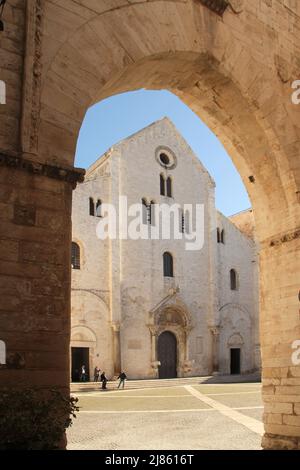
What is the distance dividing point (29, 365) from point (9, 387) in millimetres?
311

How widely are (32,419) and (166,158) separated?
1263 inches

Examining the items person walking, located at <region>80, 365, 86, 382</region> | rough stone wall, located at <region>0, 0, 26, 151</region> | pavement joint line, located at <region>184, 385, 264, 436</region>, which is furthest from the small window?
rough stone wall, located at <region>0, 0, 26, 151</region>

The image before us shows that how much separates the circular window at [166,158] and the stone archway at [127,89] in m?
25.9

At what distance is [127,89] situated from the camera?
356 inches

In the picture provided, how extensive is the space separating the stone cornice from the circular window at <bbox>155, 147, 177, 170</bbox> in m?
29.7

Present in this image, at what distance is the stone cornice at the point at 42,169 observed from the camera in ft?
20.1

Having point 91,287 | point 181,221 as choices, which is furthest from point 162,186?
point 91,287

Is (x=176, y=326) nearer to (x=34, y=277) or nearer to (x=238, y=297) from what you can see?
(x=238, y=297)

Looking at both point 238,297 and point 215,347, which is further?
point 238,297

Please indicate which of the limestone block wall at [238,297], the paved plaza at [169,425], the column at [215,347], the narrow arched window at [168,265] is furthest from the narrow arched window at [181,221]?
the paved plaza at [169,425]

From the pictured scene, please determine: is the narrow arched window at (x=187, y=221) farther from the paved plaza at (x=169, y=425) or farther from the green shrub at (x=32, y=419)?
the green shrub at (x=32, y=419)

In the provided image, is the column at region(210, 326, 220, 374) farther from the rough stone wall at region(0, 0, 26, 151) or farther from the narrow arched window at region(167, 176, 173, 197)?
the rough stone wall at region(0, 0, 26, 151)

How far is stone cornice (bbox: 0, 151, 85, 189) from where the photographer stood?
6.14 metres
